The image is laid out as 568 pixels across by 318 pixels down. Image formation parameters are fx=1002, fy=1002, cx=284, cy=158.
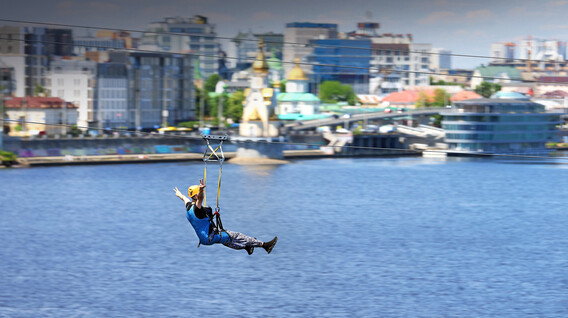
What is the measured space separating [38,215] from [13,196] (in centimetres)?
402

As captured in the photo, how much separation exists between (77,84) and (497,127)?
67.5 feet

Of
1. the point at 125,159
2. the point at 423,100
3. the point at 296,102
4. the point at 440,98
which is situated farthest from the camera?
the point at 296,102

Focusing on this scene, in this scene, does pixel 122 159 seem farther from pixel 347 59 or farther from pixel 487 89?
pixel 347 59

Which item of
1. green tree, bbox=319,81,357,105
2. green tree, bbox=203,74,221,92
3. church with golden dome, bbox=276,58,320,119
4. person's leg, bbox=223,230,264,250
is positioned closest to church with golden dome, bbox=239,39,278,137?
church with golden dome, bbox=276,58,320,119

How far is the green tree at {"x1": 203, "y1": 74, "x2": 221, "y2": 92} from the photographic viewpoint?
67.2 metres

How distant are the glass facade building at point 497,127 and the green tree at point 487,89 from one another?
1225cm

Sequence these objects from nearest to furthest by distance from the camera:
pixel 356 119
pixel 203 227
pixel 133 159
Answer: pixel 203 227 < pixel 133 159 < pixel 356 119

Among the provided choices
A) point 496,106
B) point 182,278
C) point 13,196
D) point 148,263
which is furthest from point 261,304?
point 496,106

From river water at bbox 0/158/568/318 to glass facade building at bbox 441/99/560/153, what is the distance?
27.8ft

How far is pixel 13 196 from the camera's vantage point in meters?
29.7

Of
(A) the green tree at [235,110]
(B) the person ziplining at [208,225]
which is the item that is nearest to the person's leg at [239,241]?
(B) the person ziplining at [208,225]

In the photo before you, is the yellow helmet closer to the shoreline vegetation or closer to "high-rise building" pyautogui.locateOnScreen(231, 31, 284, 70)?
the shoreline vegetation

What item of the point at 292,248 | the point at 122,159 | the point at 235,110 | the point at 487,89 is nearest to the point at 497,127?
the point at 235,110

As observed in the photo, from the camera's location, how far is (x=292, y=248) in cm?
2183
